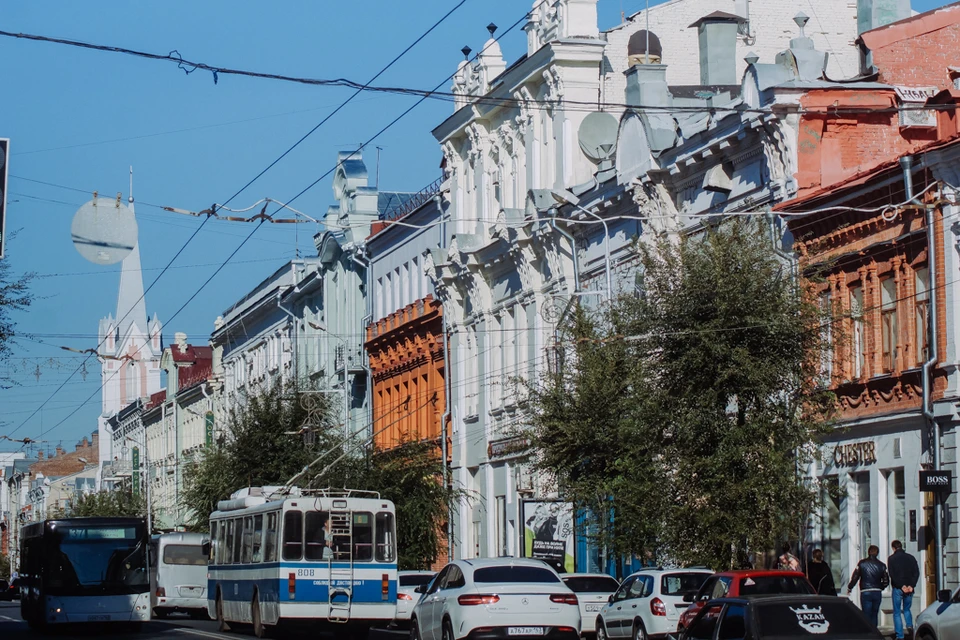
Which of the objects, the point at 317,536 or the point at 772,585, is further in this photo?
the point at 317,536

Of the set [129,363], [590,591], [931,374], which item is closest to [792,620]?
[931,374]

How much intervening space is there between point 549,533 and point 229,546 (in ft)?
30.5

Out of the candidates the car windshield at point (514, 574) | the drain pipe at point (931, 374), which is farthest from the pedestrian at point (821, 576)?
the car windshield at point (514, 574)

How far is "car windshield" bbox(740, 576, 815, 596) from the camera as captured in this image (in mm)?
21406

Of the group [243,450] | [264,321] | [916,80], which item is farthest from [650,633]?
[264,321]

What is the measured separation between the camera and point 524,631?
2350 cm

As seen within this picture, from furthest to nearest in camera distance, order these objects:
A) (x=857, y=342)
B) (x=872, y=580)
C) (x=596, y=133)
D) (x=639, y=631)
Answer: (x=596, y=133) < (x=857, y=342) < (x=872, y=580) < (x=639, y=631)

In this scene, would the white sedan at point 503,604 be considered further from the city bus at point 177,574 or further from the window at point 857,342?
the city bus at point 177,574

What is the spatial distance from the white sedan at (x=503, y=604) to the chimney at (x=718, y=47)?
23769 millimetres

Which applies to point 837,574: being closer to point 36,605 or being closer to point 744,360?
point 744,360

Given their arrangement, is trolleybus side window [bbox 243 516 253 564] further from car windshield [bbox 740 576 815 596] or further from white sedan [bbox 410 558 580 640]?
car windshield [bbox 740 576 815 596]

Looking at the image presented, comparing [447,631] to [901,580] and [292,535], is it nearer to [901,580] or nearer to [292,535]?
[901,580]

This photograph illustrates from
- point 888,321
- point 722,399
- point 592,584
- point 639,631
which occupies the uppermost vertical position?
point 888,321

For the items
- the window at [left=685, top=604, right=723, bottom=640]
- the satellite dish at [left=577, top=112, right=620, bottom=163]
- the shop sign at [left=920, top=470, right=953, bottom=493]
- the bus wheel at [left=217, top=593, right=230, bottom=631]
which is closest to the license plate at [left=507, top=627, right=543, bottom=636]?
the window at [left=685, top=604, right=723, bottom=640]
